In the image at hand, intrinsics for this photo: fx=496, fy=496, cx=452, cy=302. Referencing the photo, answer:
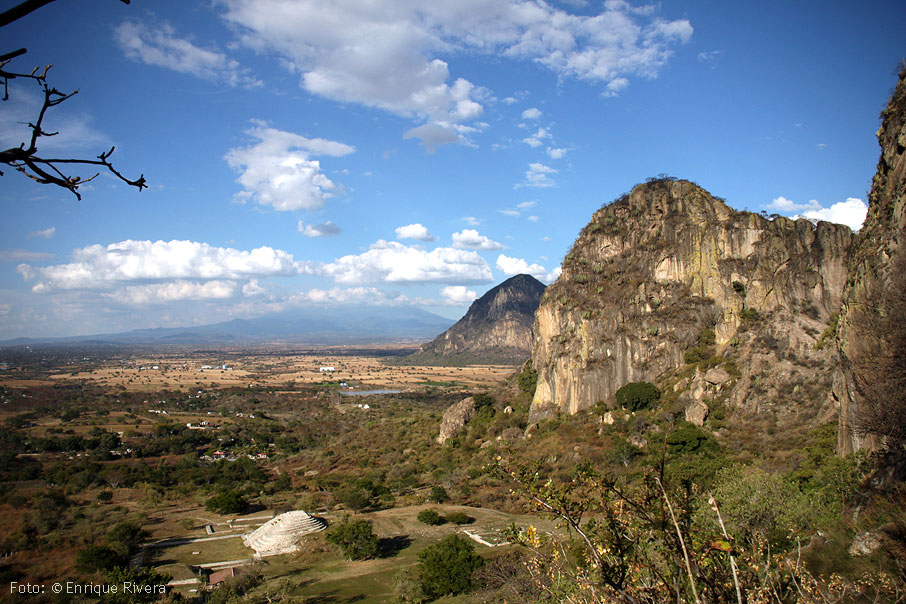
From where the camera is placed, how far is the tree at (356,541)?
83.3 ft

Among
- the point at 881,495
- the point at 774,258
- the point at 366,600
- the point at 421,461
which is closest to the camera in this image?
the point at 881,495

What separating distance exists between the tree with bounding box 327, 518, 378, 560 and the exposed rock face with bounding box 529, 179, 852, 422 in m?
27.6

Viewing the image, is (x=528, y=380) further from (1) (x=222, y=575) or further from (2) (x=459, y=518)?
→ (1) (x=222, y=575)

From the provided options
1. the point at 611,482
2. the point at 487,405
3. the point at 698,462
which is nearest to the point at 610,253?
the point at 487,405

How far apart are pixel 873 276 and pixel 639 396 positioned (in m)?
24.1

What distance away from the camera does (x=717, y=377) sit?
39656 mm

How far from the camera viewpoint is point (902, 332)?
17484mm

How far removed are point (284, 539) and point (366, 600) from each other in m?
8.88

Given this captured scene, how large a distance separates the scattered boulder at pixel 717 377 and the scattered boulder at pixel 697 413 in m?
2.43

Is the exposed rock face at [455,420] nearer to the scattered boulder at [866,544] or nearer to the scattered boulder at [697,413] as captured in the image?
the scattered boulder at [697,413]

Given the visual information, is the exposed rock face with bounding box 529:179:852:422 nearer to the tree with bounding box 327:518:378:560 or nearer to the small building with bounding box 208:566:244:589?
the tree with bounding box 327:518:378:560

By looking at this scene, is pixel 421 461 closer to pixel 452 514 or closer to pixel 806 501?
pixel 452 514

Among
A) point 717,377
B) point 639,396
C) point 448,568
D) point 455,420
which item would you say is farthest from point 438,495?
point 717,377

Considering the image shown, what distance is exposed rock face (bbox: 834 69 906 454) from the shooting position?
19547mm
